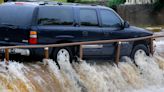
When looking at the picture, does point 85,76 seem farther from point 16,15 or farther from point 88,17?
point 16,15

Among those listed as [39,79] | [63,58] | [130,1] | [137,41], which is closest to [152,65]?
[137,41]

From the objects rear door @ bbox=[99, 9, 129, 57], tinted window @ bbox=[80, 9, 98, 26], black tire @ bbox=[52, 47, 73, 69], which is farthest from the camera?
rear door @ bbox=[99, 9, 129, 57]

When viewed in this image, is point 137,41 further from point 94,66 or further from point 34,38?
point 34,38

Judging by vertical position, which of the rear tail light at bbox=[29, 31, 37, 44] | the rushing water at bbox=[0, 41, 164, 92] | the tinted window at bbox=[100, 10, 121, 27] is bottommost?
the rushing water at bbox=[0, 41, 164, 92]

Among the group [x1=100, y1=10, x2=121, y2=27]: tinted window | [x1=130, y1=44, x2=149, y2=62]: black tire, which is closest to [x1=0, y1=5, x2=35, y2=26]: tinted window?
[x1=100, y1=10, x2=121, y2=27]: tinted window

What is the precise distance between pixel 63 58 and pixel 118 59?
1.81 metres

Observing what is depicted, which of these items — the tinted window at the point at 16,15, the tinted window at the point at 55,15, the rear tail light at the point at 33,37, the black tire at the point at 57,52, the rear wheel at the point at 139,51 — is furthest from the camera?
the rear wheel at the point at 139,51

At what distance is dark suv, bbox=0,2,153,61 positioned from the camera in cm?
1320

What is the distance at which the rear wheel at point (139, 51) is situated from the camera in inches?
592

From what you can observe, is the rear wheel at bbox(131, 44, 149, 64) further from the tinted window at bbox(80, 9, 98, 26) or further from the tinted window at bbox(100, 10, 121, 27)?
the tinted window at bbox(80, 9, 98, 26)

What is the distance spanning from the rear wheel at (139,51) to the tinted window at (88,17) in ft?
4.66

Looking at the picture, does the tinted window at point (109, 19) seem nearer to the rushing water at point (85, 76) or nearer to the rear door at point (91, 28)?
the rear door at point (91, 28)

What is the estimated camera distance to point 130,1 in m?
36.3

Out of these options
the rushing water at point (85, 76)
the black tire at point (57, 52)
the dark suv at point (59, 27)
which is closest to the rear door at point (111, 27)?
the dark suv at point (59, 27)
